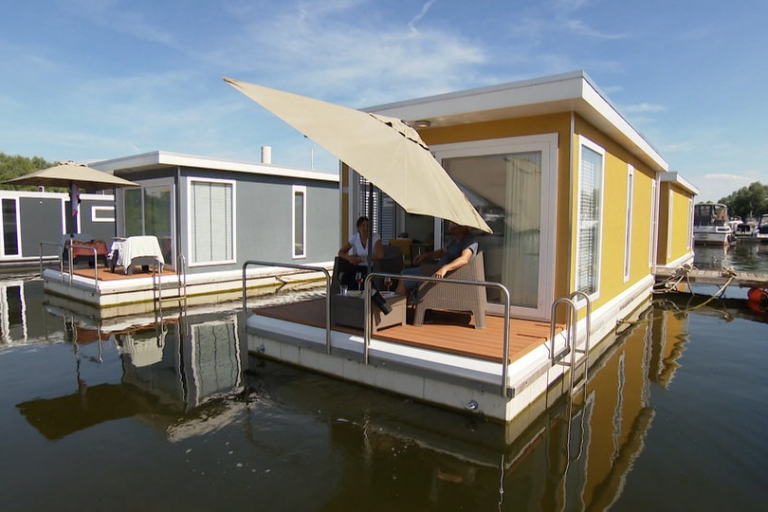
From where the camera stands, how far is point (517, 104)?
4.60m

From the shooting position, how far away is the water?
2842mm

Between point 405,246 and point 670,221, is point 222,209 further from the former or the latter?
point 670,221

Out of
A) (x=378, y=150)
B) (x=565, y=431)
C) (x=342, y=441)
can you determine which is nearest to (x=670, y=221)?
(x=565, y=431)

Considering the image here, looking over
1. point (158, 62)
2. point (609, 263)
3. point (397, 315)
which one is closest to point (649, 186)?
point (609, 263)

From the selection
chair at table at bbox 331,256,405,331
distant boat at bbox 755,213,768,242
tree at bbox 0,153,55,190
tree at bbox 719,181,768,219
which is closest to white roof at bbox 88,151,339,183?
chair at table at bbox 331,256,405,331

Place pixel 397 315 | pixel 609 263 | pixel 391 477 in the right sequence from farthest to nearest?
pixel 609 263 → pixel 397 315 → pixel 391 477

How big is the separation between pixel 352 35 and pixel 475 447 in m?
7.65

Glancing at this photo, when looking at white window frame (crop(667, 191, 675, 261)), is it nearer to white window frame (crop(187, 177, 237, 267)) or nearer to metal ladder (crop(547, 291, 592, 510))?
metal ladder (crop(547, 291, 592, 510))

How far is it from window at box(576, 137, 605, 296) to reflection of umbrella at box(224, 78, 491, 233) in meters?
1.88

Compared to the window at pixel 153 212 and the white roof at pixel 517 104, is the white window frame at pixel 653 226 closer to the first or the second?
the white roof at pixel 517 104

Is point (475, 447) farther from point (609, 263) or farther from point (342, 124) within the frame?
point (609, 263)

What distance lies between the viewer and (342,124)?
11.7ft

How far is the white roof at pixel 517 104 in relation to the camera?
4.40 m

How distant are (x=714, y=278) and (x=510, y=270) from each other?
7.99 m
